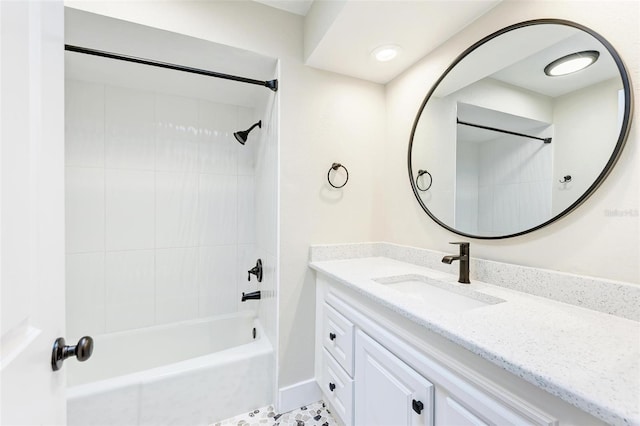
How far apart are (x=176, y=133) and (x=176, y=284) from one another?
1253 millimetres

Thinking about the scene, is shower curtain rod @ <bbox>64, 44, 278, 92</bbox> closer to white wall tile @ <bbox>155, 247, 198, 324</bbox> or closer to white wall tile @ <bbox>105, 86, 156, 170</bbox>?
white wall tile @ <bbox>105, 86, 156, 170</bbox>

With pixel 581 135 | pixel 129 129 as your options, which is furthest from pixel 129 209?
pixel 581 135

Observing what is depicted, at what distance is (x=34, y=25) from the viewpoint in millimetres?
475

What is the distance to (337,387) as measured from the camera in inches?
54.1

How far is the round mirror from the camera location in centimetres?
90

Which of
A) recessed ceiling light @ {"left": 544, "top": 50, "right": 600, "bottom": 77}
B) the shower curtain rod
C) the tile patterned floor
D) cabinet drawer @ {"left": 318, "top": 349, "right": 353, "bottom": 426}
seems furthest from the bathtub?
recessed ceiling light @ {"left": 544, "top": 50, "right": 600, "bottom": 77}

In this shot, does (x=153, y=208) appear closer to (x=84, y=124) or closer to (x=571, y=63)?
(x=84, y=124)

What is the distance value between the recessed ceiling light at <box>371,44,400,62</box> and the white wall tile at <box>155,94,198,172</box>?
1.54 metres

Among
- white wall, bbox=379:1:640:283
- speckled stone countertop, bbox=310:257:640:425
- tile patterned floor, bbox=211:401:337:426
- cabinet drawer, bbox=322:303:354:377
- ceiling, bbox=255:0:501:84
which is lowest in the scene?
tile patterned floor, bbox=211:401:337:426

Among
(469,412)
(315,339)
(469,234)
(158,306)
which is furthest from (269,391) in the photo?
(469,234)

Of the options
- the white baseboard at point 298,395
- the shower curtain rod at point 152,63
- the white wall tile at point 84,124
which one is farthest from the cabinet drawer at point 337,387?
the white wall tile at point 84,124

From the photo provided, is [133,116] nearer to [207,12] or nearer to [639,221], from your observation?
[207,12]

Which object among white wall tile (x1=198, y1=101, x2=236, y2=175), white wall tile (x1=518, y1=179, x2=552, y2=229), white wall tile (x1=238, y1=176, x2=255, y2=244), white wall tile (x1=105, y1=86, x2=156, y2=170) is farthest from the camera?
white wall tile (x1=238, y1=176, x2=255, y2=244)

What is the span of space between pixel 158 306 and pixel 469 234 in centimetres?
231
